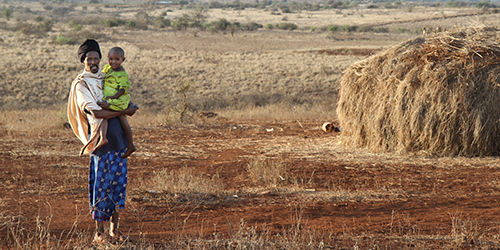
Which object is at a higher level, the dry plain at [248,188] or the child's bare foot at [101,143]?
the child's bare foot at [101,143]

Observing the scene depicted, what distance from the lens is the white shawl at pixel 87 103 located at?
3611mm

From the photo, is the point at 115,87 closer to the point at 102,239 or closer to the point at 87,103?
the point at 87,103

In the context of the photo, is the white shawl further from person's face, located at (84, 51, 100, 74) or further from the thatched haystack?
the thatched haystack

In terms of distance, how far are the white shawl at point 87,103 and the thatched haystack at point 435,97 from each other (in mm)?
5302

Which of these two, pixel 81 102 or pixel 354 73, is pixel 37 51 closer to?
pixel 354 73

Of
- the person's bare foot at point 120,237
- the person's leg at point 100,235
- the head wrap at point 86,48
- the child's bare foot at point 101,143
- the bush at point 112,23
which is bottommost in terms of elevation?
the person's bare foot at point 120,237

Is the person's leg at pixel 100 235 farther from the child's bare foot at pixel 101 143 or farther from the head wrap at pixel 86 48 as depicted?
the head wrap at pixel 86 48

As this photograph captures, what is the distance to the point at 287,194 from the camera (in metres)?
5.62

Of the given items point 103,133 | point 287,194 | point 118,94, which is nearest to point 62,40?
point 287,194

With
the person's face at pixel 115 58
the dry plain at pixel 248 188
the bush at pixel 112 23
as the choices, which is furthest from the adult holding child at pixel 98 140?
the bush at pixel 112 23

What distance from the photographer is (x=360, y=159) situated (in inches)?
293

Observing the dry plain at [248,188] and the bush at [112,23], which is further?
the bush at [112,23]

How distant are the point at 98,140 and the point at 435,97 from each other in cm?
562

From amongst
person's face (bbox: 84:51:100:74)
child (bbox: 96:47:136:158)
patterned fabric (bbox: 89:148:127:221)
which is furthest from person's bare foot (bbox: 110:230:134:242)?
person's face (bbox: 84:51:100:74)
